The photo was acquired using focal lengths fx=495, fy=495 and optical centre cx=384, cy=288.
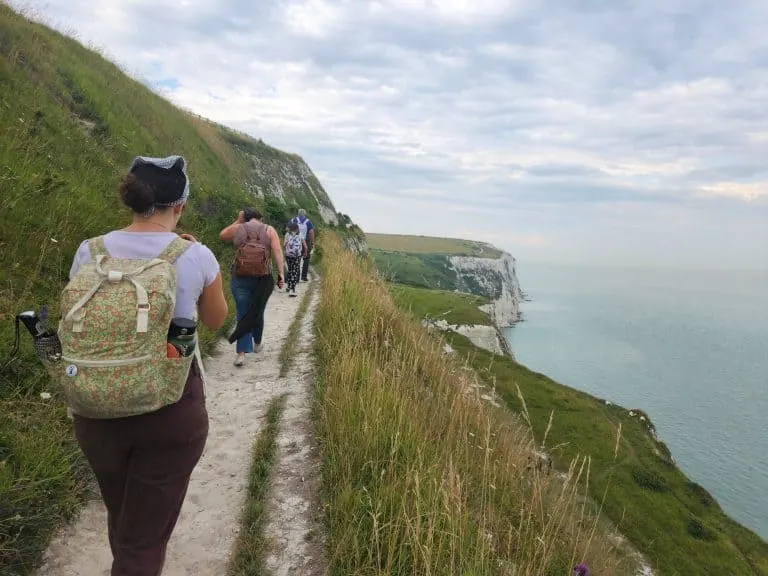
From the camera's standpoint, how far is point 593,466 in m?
16.1

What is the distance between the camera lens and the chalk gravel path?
11.4ft

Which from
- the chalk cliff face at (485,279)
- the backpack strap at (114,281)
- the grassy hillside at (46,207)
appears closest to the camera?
the backpack strap at (114,281)

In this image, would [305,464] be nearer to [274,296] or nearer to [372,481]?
[372,481]

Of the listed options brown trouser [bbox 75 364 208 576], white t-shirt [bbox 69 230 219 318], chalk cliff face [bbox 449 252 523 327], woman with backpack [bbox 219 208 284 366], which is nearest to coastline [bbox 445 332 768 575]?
woman with backpack [bbox 219 208 284 366]

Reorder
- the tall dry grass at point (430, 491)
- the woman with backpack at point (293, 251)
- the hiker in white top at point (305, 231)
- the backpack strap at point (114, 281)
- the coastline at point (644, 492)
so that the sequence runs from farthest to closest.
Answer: the hiker in white top at point (305, 231), the woman with backpack at point (293, 251), the coastline at point (644, 492), the tall dry grass at point (430, 491), the backpack strap at point (114, 281)

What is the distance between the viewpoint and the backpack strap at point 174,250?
2.30m

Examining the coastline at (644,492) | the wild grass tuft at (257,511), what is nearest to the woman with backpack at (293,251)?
the coastline at (644,492)

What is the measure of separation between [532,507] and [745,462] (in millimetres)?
58027

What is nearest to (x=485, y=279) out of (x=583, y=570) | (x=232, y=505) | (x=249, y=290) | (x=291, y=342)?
(x=291, y=342)

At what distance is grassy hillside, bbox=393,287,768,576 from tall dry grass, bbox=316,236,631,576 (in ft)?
16.2

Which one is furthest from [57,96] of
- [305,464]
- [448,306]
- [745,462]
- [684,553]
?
[745,462]

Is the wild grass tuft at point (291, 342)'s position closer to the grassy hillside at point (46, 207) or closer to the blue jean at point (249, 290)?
the blue jean at point (249, 290)

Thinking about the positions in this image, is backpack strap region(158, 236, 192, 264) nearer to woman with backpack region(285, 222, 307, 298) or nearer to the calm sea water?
woman with backpack region(285, 222, 307, 298)

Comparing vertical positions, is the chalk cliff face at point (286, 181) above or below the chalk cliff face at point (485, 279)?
above
